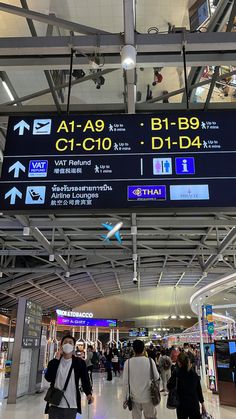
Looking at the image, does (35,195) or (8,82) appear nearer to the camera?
(35,195)

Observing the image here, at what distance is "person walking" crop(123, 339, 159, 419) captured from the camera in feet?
14.1

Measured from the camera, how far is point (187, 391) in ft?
15.3

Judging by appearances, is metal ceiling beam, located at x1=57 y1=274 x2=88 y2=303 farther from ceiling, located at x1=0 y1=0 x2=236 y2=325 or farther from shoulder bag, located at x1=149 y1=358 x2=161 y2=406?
shoulder bag, located at x1=149 y1=358 x2=161 y2=406

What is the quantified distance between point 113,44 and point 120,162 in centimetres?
133

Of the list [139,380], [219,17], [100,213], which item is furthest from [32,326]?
[219,17]

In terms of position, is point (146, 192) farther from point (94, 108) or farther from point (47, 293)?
point (47, 293)

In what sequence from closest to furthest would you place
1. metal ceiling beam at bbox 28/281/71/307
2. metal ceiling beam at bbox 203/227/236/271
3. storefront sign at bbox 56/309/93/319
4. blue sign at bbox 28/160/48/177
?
blue sign at bbox 28/160/48/177, metal ceiling beam at bbox 203/227/236/271, metal ceiling beam at bbox 28/281/71/307, storefront sign at bbox 56/309/93/319

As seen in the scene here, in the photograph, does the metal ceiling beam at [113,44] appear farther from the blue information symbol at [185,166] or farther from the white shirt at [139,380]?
the white shirt at [139,380]

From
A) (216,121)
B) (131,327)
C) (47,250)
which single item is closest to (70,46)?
(216,121)

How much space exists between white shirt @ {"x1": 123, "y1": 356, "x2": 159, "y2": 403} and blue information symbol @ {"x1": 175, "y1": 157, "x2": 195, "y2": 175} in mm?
2337

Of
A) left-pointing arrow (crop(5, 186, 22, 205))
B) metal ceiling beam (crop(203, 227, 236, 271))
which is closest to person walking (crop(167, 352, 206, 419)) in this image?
left-pointing arrow (crop(5, 186, 22, 205))

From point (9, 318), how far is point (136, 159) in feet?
87.4

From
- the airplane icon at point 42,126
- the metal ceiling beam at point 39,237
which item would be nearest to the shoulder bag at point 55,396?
the airplane icon at point 42,126

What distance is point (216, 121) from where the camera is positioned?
3.91 meters
